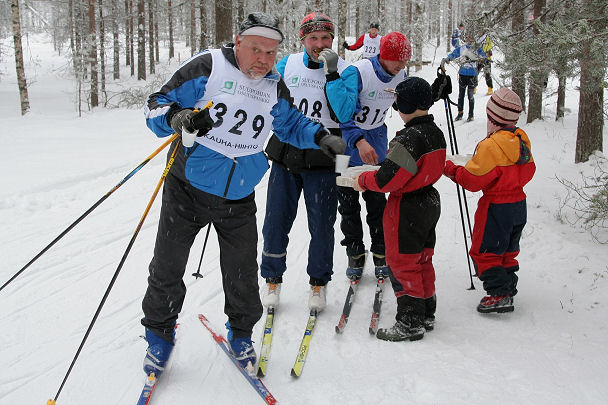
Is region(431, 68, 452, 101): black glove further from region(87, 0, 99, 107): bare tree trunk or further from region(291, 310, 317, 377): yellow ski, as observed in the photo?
region(87, 0, 99, 107): bare tree trunk

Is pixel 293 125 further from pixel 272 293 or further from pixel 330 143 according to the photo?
pixel 272 293

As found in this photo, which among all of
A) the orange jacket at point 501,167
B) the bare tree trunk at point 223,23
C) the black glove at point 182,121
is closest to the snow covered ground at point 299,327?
the orange jacket at point 501,167

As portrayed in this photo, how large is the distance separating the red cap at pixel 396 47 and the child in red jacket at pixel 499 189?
2.91 ft

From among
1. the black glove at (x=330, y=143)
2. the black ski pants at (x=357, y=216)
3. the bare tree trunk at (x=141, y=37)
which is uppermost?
the bare tree trunk at (x=141, y=37)

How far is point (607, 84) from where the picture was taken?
13.9 feet

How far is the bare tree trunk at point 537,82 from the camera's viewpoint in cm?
559

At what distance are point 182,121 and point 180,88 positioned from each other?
40cm

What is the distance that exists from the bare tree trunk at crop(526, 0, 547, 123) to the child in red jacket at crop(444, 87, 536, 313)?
215cm

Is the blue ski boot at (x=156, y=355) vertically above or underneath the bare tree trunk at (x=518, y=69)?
underneath

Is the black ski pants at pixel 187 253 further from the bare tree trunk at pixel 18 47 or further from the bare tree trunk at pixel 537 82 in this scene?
the bare tree trunk at pixel 18 47

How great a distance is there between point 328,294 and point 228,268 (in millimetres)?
1629

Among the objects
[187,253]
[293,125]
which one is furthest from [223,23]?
[187,253]

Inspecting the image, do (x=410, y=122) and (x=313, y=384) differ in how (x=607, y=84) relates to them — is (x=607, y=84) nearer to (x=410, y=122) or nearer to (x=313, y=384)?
(x=410, y=122)

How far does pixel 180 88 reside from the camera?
2.91 m
